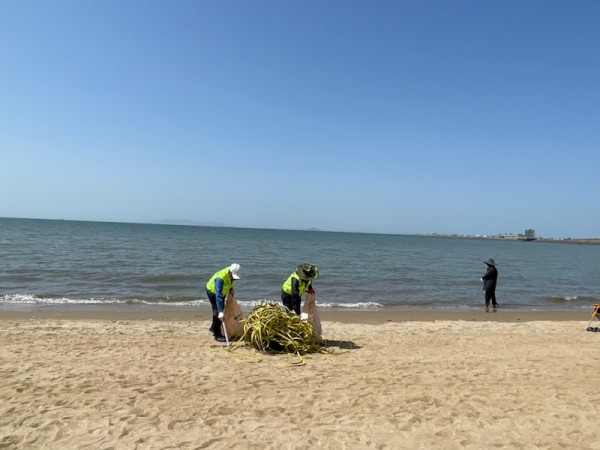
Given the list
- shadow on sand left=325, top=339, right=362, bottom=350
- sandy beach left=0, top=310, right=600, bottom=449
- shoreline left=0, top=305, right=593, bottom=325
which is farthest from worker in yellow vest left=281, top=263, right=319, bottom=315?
shoreline left=0, top=305, right=593, bottom=325

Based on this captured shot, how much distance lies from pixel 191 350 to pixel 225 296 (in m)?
1.08

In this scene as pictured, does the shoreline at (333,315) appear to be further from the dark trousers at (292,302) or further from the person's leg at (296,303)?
the person's leg at (296,303)

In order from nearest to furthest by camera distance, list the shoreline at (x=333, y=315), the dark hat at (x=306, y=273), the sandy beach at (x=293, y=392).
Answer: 1. the sandy beach at (x=293, y=392)
2. the dark hat at (x=306, y=273)
3. the shoreline at (x=333, y=315)

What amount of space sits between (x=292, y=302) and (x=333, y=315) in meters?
4.97

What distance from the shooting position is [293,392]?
17.9ft

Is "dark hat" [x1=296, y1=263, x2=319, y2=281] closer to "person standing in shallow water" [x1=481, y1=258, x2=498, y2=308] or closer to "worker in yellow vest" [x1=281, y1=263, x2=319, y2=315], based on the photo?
"worker in yellow vest" [x1=281, y1=263, x2=319, y2=315]

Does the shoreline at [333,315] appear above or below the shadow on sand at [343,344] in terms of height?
below

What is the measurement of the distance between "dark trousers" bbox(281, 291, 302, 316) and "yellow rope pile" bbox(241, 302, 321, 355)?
139 mm

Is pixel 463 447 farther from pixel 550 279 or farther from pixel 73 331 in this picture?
pixel 550 279

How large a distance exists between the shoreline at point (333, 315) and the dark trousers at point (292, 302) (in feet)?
11.8

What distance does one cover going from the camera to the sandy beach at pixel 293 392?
4203mm

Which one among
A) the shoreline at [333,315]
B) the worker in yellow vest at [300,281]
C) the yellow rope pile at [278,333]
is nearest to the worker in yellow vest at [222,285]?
the yellow rope pile at [278,333]

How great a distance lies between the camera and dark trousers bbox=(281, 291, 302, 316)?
7.82m

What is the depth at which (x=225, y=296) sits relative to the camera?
782 cm
